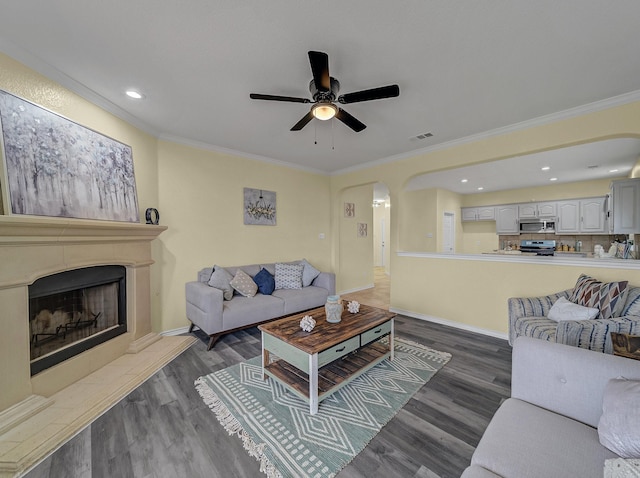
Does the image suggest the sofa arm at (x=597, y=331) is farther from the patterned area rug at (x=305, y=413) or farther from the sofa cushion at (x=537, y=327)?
the patterned area rug at (x=305, y=413)

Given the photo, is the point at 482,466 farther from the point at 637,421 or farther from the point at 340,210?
the point at 340,210

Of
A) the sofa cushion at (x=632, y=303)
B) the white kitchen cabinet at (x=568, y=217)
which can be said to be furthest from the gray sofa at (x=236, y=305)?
the white kitchen cabinet at (x=568, y=217)

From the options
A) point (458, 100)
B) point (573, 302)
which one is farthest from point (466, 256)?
point (458, 100)

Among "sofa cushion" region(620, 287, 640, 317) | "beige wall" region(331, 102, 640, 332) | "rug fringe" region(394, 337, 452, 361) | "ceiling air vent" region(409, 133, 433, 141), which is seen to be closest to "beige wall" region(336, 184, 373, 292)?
"beige wall" region(331, 102, 640, 332)

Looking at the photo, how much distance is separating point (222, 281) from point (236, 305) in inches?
18.2

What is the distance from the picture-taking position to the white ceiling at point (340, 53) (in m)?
1.48

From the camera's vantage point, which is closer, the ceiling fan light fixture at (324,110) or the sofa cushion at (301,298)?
the ceiling fan light fixture at (324,110)

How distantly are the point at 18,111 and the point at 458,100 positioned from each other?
3643 mm

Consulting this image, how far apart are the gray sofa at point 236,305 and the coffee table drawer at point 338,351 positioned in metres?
1.49

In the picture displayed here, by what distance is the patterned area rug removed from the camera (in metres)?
1.48

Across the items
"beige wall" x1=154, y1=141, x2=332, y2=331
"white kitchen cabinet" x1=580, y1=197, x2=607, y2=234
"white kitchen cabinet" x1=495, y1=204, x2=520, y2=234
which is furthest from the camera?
"white kitchen cabinet" x1=495, y1=204, x2=520, y2=234

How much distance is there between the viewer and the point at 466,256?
349 centimetres

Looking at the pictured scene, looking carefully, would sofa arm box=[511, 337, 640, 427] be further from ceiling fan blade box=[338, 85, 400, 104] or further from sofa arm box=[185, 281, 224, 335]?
sofa arm box=[185, 281, 224, 335]

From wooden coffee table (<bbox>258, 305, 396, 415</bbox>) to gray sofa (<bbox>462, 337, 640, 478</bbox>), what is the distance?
1047 millimetres
